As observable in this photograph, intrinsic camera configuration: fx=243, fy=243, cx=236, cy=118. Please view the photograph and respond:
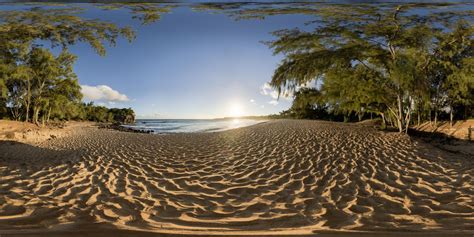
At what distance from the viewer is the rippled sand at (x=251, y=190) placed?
1.04m

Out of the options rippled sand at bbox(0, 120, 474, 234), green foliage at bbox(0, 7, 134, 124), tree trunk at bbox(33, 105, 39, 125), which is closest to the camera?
rippled sand at bbox(0, 120, 474, 234)

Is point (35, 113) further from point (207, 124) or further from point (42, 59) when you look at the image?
point (207, 124)

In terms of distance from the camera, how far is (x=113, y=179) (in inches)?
63.6

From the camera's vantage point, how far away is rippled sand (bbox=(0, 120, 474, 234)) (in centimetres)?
104

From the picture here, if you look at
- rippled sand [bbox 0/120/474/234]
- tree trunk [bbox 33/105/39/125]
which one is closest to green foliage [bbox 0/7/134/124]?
tree trunk [bbox 33/105/39/125]

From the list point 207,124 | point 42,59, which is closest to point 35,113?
point 42,59

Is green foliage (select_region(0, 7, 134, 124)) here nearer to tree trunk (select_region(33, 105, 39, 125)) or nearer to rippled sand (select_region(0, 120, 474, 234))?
tree trunk (select_region(33, 105, 39, 125))

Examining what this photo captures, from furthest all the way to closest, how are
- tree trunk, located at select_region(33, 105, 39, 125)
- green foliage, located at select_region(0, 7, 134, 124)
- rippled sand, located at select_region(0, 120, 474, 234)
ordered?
tree trunk, located at select_region(33, 105, 39, 125) → green foliage, located at select_region(0, 7, 134, 124) → rippled sand, located at select_region(0, 120, 474, 234)

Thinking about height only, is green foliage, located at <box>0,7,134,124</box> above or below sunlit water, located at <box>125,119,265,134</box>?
above

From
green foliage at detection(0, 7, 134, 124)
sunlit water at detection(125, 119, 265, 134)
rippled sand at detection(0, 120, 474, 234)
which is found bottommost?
rippled sand at detection(0, 120, 474, 234)

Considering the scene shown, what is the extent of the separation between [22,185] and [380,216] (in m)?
2.44

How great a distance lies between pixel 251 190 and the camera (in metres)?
1.28

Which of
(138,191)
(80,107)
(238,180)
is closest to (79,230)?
(138,191)

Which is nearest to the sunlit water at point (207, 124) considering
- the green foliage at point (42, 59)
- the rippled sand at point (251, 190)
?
the rippled sand at point (251, 190)
